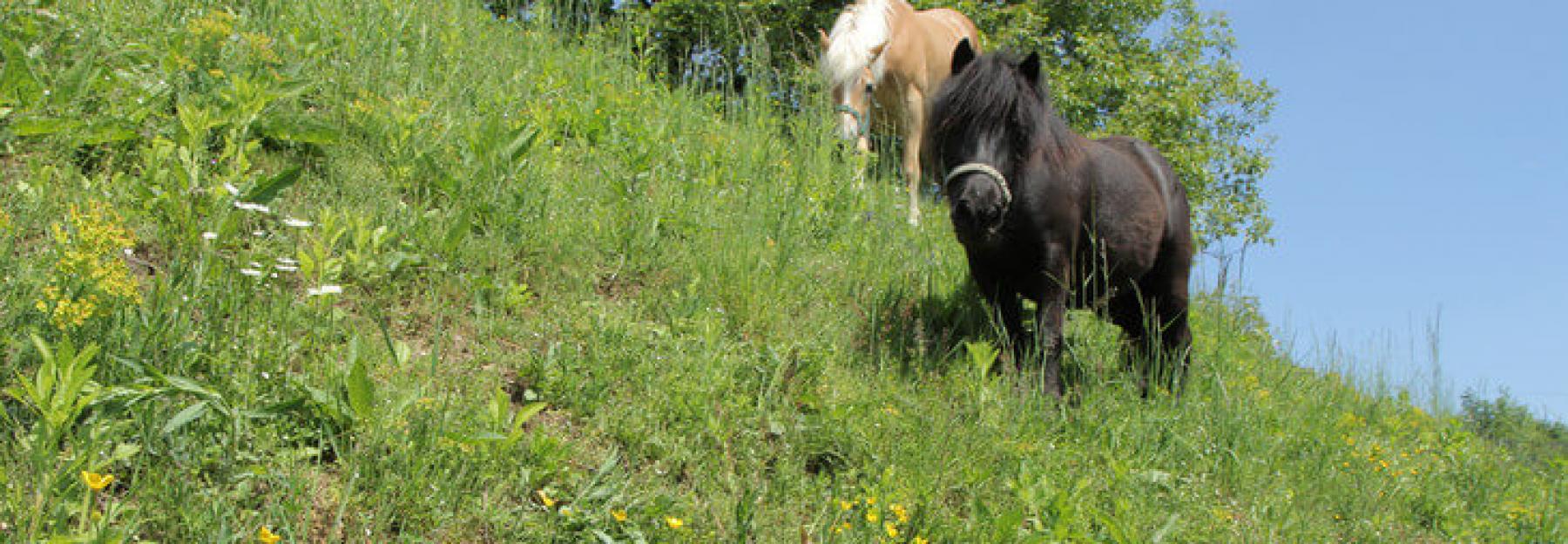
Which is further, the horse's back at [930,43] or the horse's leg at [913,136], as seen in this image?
the horse's back at [930,43]

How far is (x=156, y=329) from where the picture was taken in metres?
2.58

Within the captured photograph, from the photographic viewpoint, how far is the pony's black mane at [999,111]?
414 centimetres

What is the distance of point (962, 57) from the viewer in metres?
4.51

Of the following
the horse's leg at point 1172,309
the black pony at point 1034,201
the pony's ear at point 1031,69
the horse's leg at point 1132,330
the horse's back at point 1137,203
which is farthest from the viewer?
the horse's leg at point 1172,309

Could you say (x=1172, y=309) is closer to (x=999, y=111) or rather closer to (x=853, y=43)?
(x=999, y=111)

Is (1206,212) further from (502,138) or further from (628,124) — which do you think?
(502,138)

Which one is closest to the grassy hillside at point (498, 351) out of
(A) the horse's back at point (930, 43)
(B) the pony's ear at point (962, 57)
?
(B) the pony's ear at point (962, 57)

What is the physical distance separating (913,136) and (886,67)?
0.64 metres

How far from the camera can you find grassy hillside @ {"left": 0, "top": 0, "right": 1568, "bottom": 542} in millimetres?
2492

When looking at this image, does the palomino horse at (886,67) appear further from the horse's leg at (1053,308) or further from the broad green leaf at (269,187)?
the broad green leaf at (269,187)

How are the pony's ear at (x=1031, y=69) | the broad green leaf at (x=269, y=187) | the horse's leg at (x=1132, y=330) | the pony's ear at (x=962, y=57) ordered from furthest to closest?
the horse's leg at (x=1132, y=330) < the pony's ear at (x=962, y=57) < the pony's ear at (x=1031, y=69) < the broad green leaf at (x=269, y=187)

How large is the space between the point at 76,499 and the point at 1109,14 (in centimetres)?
2186

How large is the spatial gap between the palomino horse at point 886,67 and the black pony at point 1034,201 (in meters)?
2.28

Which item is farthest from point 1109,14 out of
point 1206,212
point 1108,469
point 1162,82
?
point 1108,469
